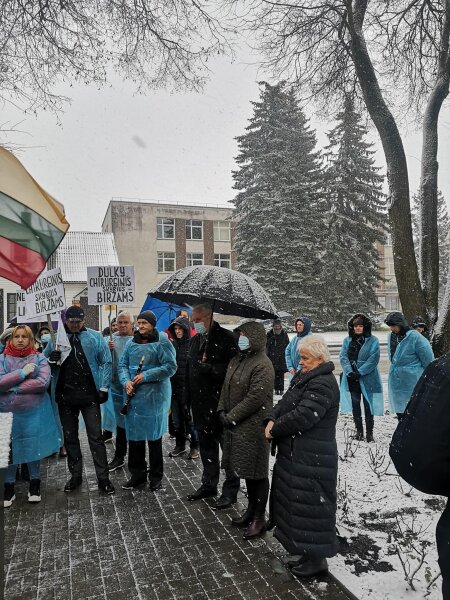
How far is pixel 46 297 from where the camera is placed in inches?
234

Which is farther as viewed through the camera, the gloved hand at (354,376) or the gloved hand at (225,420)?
the gloved hand at (354,376)

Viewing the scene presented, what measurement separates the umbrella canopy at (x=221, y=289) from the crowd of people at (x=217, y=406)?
253 millimetres

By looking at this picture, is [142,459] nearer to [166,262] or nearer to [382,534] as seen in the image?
[382,534]

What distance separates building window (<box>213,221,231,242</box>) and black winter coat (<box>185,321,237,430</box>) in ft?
127

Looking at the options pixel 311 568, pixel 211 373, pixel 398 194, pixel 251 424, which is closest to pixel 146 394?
pixel 211 373

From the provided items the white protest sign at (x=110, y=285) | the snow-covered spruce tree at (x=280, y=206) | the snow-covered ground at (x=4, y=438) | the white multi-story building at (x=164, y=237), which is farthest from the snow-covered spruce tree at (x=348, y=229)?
the snow-covered ground at (x=4, y=438)

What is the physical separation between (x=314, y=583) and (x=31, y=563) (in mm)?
2222

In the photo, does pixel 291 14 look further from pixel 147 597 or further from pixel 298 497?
pixel 147 597

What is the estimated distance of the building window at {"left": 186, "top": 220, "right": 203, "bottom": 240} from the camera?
42.6 m

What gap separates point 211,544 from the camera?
3713 millimetres

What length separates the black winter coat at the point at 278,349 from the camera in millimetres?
10680

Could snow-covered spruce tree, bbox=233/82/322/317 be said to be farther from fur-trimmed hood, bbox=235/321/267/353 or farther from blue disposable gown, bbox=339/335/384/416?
fur-trimmed hood, bbox=235/321/267/353

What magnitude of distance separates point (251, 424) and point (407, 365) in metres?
3.62

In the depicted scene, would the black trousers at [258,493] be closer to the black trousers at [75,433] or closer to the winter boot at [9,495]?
the black trousers at [75,433]
